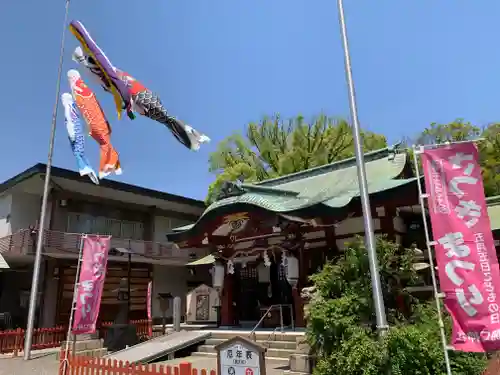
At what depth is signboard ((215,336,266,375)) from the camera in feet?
17.7

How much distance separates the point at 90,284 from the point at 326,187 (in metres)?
8.46

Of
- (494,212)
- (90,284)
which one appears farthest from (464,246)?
(90,284)

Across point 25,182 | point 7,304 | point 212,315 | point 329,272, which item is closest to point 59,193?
point 25,182

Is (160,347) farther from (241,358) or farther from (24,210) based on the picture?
(24,210)

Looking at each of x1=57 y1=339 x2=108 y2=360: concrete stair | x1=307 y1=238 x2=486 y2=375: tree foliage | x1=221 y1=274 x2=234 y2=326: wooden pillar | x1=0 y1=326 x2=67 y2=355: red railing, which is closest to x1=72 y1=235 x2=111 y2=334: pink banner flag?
x1=57 y1=339 x2=108 y2=360: concrete stair

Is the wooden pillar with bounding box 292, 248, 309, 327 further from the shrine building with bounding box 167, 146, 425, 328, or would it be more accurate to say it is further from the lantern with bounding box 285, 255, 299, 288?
the lantern with bounding box 285, 255, 299, 288

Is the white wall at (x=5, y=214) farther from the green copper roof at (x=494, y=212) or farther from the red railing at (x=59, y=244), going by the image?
the green copper roof at (x=494, y=212)

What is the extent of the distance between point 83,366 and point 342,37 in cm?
853

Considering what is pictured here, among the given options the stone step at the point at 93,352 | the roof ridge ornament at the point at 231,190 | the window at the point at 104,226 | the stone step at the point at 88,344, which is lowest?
the stone step at the point at 93,352

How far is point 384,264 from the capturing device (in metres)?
8.66

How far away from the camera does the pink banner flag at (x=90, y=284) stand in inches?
468

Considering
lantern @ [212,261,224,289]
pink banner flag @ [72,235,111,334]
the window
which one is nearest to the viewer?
pink banner flag @ [72,235,111,334]

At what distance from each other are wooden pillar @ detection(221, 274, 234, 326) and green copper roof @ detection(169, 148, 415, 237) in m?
2.74

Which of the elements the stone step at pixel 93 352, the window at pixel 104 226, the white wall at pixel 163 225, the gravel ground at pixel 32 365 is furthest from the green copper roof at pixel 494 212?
the window at pixel 104 226
